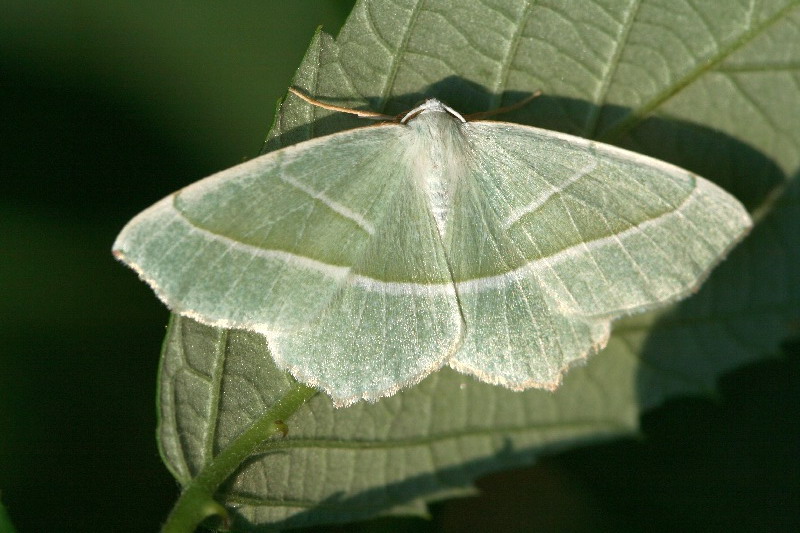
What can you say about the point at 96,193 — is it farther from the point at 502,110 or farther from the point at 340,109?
the point at 502,110

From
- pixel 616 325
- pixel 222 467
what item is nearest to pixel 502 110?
pixel 616 325

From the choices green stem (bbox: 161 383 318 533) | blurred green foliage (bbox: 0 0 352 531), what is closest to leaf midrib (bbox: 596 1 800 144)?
blurred green foliage (bbox: 0 0 352 531)

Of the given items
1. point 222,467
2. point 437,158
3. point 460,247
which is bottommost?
point 222,467

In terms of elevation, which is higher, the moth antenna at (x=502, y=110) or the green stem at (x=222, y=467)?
the moth antenna at (x=502, y=110)

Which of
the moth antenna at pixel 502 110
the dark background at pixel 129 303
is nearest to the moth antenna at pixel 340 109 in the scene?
the moth antenna at pixel 502 110

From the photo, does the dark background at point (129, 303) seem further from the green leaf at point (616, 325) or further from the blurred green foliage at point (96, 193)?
the green leaf at point (616, 325)

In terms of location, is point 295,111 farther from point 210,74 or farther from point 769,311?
point 769,311

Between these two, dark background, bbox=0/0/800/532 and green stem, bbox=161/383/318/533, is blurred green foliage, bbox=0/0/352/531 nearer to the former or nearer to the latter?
dark background, bbox=0/0/800/532
